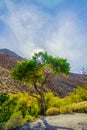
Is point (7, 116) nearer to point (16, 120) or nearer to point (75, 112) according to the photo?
point (16, 120)

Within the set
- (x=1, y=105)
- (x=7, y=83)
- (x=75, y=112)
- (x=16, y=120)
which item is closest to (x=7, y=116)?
(x=1, y=105)

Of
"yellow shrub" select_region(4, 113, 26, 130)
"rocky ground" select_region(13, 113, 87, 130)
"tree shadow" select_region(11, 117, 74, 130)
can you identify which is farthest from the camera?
"yellow shrub" select_region(4, 113, 26, 130)

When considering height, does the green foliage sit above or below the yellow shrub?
above

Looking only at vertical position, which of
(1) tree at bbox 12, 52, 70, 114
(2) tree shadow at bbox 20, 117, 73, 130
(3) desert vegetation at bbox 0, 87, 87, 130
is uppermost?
(1) tree at bbox 12, 52, 70, 114

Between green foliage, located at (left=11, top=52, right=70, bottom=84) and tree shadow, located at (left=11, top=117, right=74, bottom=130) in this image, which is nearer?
tree shadow, located at (left=11, top=117, right=74, bottom=130)

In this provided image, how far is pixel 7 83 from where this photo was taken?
56.6 metres

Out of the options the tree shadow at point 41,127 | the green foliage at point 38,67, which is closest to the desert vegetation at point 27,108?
the tree shadow at point 41,127

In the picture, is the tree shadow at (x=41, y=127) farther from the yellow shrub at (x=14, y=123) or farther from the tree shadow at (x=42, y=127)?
the yellow shrub at (x=14, y=123)

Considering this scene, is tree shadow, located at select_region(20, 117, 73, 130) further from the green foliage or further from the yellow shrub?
the green foliage

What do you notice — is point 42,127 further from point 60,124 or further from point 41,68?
point 41,68

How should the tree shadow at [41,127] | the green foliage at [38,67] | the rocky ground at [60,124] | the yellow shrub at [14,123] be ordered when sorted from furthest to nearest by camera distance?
the green foliage at [38,67] < the yellow shrub at [14,123] < the tree shadow at [41,127] < the rocky ground at [60,124]

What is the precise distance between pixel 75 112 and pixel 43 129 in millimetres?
3825

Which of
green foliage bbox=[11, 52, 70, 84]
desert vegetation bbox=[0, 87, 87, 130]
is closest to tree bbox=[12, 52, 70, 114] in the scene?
green foliage bbox=[11, 52, 70, 84]

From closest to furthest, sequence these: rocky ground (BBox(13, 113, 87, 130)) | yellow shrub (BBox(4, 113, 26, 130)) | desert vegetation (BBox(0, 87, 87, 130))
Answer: rocky ground (BBox(13, 113, 87, 130))
yellow shrub (BBox(4, 113, 26, 130))
desert vegetation (BBox(0, 87, 87, 130))
